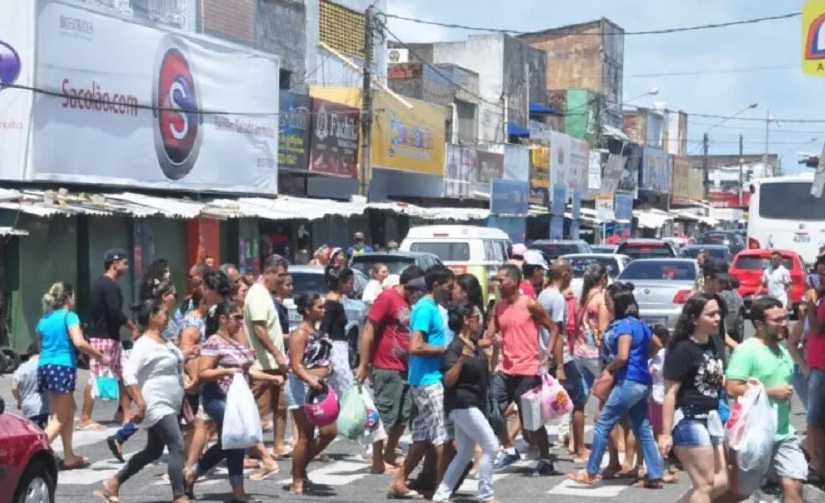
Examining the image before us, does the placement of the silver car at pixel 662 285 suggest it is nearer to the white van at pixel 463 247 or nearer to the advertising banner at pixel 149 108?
the white van at pixel 463 247

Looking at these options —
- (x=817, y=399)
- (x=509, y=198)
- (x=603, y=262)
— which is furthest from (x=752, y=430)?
(x=509, y=198)

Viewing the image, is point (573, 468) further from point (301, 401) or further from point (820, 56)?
point (820, 56)

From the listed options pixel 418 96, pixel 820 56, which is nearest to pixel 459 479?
pixel 820 56

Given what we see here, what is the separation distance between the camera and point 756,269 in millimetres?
31688

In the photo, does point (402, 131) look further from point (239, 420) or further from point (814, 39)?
point (239, 420)

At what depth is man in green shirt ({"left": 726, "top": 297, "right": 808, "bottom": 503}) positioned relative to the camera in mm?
9328

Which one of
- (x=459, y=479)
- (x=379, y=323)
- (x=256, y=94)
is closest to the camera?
(x=459, y=479)

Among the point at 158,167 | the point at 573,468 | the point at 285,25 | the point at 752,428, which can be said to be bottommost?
the point at 573,468

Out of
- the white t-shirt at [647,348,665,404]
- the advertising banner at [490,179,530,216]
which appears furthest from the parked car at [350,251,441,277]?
the advertising banner at [490,179,530,216]

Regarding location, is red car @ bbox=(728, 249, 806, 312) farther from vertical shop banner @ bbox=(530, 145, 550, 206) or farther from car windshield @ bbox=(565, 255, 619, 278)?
vertical shop banner @ bbox=(530, 145, 550, 206)

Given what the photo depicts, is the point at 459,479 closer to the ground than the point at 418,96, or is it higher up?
closer to the ground

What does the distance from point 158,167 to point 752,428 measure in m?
18.9

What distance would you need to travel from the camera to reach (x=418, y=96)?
47188 mm

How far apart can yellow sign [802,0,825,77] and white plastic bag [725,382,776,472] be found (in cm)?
1168
